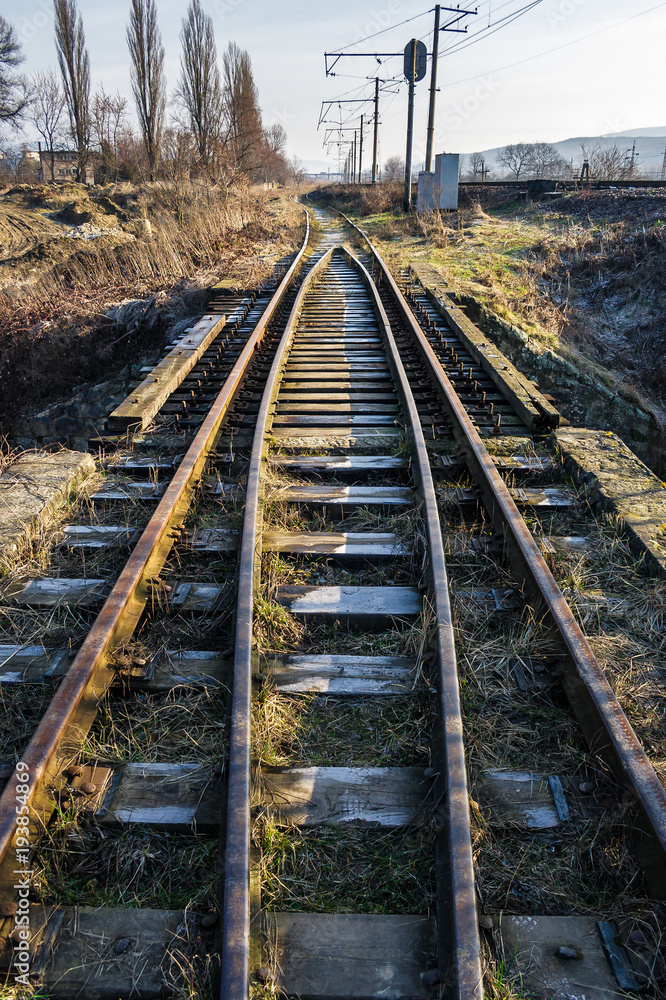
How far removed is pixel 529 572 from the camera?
2971 mm

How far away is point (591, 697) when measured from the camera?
7.44 feet

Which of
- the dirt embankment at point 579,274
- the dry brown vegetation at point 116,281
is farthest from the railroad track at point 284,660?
the dirt embankment at point 579,274

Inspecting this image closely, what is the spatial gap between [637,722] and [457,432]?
2.68 metres

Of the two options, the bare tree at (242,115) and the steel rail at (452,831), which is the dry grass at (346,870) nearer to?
the steel rail at (452,831)

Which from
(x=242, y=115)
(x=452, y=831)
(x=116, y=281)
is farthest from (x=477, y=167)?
(x=452, y=831)

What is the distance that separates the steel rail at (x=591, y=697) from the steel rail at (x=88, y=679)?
184 cm

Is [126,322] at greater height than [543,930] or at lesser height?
greater

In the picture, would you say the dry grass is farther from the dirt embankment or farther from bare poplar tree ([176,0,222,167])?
bare poplar tree ([176,0,222,167])

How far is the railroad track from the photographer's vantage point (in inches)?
66.3

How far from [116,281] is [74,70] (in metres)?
31.3

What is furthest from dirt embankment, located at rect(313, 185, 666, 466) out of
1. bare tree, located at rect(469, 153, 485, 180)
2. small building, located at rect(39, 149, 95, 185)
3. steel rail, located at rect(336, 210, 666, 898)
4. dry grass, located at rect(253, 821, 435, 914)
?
small building, located at rect(39, 149, 95, 185)

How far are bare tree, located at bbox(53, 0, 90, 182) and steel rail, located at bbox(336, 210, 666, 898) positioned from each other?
40.5m

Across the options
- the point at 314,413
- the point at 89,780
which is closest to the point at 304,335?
the point at 314,413

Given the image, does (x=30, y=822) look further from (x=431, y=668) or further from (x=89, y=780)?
(x=431, y=668)
